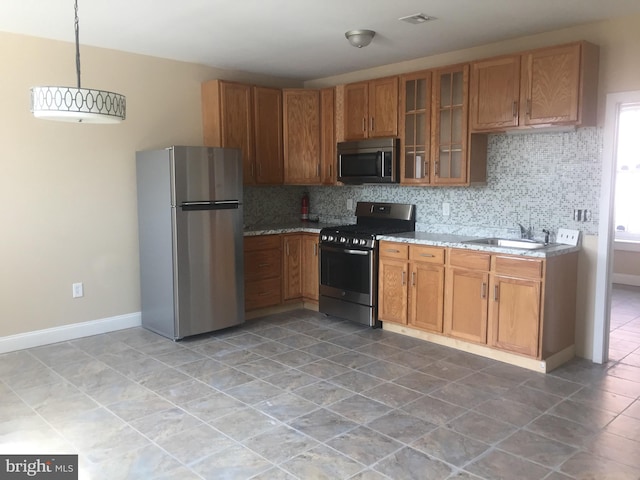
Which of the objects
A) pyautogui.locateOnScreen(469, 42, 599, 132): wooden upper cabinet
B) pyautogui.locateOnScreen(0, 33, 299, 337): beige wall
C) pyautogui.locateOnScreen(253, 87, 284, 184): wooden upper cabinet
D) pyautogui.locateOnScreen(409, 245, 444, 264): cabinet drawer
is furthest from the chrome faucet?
pyautogui.locateOnScreen(0, 33, 299, 337): beige wall

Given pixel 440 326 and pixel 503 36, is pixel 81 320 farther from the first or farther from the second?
pixel 503 36

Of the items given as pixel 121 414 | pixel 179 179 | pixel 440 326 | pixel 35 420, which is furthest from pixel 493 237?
pixel 35 420

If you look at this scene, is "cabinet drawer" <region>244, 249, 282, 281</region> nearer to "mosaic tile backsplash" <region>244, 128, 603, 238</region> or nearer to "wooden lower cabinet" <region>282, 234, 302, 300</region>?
"wooden lower cabinet" <region>282, 234, 302, 300</region>

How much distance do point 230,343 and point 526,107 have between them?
306 centimetres

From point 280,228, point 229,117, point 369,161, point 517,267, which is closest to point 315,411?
point 517,267

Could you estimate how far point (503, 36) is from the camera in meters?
4.18

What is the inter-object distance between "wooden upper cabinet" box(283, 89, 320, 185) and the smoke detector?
1943 mm

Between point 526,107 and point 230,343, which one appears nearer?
point 526,107

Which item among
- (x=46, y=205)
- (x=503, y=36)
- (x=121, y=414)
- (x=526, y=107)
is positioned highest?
(x=503, y=36)

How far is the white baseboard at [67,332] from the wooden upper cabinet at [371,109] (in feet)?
9.23

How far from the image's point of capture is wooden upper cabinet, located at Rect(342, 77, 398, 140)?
193 inches

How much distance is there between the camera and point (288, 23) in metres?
3.83

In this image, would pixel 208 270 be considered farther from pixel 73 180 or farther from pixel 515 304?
pixel 515 304

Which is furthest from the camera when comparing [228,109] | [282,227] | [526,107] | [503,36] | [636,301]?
[636,301]
